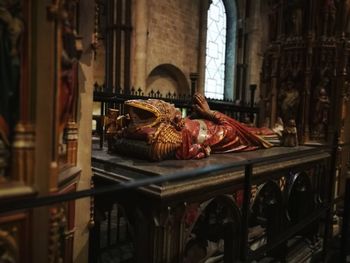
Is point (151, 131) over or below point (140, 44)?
below

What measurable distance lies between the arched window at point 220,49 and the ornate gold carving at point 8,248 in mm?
10350

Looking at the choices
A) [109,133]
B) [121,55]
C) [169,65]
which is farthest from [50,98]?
[169,65]

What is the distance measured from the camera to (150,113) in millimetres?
2527

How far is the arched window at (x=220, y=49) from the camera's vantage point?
37.2 feet

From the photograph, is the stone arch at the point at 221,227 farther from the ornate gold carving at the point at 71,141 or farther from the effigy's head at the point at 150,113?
the ornate gold carving at the point at 71,141

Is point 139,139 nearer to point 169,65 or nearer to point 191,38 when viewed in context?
point 169,65

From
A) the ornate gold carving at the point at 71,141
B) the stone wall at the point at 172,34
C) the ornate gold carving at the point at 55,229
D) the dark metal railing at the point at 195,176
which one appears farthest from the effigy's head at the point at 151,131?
the stone wall at the point at 172,34

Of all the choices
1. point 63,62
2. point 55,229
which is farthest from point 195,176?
point 63,62

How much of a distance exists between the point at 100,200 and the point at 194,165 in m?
0.69

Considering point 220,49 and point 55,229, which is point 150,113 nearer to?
point 55,229

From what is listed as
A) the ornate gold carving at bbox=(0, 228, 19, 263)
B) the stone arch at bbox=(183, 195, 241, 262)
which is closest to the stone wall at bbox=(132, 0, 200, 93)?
the stone arch at bbox=(183, 195, 241, 262)

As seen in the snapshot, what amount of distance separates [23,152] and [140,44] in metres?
7.40

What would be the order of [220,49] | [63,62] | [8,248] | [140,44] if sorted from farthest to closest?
[220,49] → [140,44] → [63,62] → [8,248]

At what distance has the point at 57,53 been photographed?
43.8 inches
